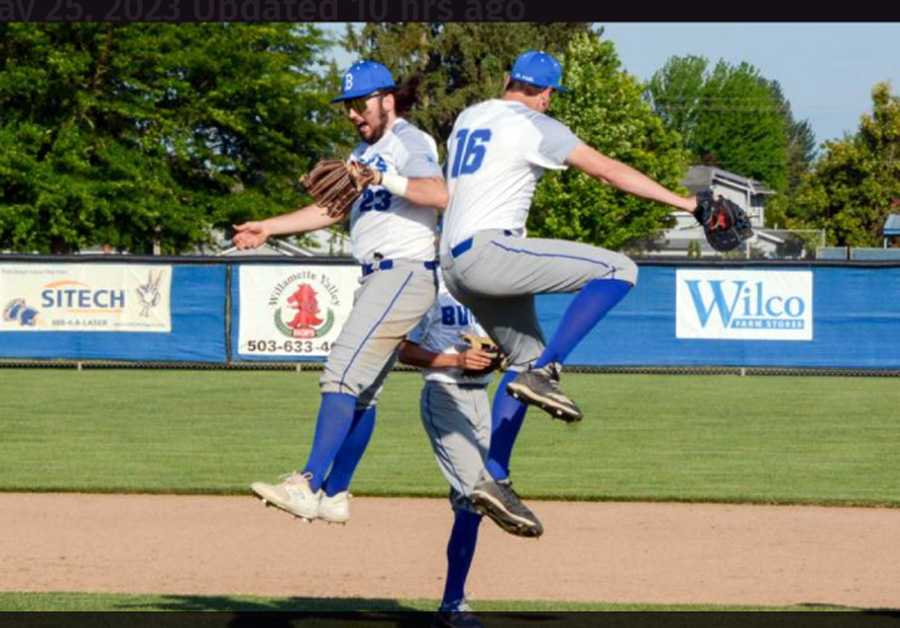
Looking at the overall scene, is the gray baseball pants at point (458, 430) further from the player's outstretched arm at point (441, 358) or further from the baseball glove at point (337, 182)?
the baseball glove at point (337, 182)

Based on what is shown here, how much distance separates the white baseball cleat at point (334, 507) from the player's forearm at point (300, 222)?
1140 mm

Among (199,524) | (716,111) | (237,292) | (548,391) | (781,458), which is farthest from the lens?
(716,111)

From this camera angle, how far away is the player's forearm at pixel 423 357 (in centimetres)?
721

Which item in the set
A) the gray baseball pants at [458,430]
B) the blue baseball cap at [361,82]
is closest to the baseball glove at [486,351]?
the gray baseball pants at [458,430]

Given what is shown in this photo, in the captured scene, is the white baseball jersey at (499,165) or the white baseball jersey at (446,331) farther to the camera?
the white baseball jersey at (446,331)

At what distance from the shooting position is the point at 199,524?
38.1ft

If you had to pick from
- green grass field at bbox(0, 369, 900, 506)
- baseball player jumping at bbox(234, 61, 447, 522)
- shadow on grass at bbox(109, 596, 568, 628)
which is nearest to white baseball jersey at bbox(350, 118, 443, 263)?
baseball player jumping at bbox(234, 61, 447, 522)

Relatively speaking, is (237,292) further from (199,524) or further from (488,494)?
(488,494)

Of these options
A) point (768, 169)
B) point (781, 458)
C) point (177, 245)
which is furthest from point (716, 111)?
point (781, 458)

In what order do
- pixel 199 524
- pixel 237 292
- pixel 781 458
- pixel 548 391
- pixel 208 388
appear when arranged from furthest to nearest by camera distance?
pixel 237 292 → pixel 208 388 → pixel 781 458 → pixel 199 524 → pixel 548 391

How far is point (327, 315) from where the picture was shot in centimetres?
2448

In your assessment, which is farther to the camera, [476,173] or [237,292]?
[237,292]

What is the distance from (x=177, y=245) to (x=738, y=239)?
40.1 meters

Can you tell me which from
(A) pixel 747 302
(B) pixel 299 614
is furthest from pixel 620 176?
(A) pixel 747 302
